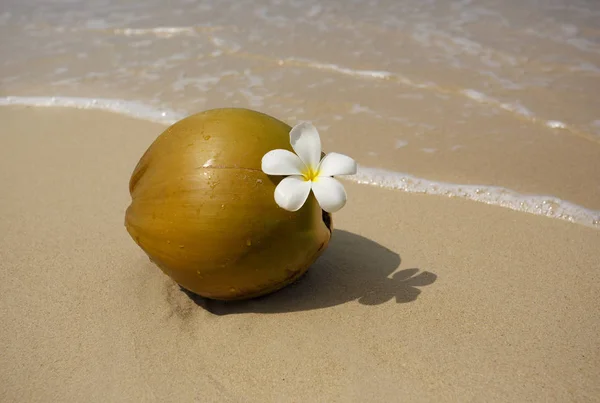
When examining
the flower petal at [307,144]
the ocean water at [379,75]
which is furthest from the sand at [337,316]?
the flower petal at [307,144]

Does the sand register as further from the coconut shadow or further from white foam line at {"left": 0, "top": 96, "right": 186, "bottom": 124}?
white foam line at {"left": 0, "top": 96, "right": 186, "bottom": 124}

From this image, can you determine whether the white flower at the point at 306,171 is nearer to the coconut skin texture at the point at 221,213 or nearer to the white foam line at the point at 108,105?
the coconut skin texture at the point at 221,213

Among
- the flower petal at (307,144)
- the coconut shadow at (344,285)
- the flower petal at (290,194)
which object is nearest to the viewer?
the flower petal at (290,194)

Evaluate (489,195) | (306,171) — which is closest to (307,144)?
(306,171)

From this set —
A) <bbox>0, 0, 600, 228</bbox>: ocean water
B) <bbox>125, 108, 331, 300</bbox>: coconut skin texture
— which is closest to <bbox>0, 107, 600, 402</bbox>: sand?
<bbox>125, 108, 331, 300</bbox>: coconut skin texture

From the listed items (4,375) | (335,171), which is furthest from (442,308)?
(4,375)

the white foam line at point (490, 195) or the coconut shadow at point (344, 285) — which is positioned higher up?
the coconut shadow at point (344, 285)

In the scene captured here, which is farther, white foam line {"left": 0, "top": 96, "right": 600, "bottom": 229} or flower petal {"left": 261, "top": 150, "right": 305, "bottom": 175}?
white foam line {"left": 0, "top": 96, "right": 600, "bottom": 229}
